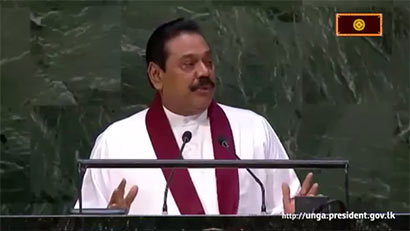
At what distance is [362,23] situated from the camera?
6.74 m

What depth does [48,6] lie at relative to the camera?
6.70 metres

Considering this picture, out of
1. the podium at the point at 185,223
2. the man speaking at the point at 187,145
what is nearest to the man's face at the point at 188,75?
the man speaking at the point at 187,145

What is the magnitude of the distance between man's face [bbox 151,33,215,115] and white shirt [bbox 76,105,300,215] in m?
0.09

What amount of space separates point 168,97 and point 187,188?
0.66 metres

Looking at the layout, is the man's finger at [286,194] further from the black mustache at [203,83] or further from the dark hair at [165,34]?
the dark hair at [165,34]

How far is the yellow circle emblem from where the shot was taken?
674cm

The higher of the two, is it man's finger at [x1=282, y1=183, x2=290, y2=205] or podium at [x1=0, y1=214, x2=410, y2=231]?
podium at [x1=0, y1=214, x2=410, y2=231]

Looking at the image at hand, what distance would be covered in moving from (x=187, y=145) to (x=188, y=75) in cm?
35

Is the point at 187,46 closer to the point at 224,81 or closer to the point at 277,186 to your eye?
the point at 277,186

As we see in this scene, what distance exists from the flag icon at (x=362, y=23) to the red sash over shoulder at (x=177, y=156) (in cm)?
166

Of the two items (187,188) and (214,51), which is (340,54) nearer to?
(214,51)

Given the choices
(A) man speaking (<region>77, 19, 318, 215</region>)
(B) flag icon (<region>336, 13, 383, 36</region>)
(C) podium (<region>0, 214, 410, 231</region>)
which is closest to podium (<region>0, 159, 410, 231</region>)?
(C) podium (<region>0, 214, 410, 231</region>)

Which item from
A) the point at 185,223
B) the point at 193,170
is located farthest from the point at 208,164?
the point at 193,170

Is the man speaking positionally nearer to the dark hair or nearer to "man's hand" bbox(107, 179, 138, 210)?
the dark hair
